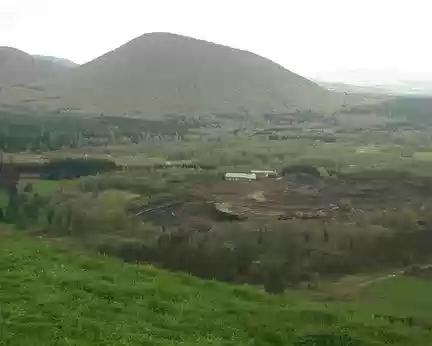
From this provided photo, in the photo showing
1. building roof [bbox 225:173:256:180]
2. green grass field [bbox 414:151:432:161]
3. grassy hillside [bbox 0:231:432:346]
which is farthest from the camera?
green grass field [bbox 414:151:432:161]

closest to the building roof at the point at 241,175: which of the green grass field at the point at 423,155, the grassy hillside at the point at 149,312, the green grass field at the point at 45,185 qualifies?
the green grass field at the point at 45,185

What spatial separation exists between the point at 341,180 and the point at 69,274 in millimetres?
59744

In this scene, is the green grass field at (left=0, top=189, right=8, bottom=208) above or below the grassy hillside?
below

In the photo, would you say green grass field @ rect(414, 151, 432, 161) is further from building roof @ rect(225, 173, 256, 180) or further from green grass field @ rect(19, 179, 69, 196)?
green grass field @ rect(19, 179, 69, 196)

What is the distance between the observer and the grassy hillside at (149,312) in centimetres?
2578

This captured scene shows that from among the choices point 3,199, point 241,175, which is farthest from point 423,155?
point 3,199

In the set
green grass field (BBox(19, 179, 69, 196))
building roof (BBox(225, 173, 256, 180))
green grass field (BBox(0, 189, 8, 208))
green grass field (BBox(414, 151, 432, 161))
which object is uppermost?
green grass field (BBox(414, 151, 432, 161))

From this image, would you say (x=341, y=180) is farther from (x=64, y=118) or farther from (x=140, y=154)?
(x=64, y=118)

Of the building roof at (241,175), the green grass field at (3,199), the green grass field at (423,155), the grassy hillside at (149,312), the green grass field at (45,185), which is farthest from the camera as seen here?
the green grass field at (423,155)

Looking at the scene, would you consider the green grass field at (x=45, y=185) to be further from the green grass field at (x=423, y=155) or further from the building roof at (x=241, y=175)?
the green grass field at (x=423, y=155)

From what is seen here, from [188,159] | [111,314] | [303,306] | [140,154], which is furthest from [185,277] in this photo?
[140,154]

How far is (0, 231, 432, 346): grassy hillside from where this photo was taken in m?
25.8

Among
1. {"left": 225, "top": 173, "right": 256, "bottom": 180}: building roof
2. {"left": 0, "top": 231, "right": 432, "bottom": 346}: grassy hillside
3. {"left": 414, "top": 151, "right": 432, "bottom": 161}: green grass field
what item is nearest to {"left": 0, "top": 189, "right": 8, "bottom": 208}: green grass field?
{"left": 225, "top": 173, "right": 256, "bottom": 180}: building roof

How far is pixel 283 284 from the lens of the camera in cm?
4572
